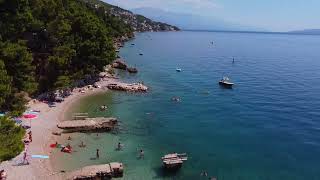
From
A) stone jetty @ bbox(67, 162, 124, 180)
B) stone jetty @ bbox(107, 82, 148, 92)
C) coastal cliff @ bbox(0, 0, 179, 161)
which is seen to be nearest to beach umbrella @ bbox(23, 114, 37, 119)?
coastal cliff @ bbox(0, 0, 179, 161)

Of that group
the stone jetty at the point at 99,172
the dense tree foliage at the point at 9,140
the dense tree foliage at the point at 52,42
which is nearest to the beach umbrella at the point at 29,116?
the dense tree foliage at the point at 52,42

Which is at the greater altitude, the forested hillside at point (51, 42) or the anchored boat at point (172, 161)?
the forested hillside at point (51, 42)

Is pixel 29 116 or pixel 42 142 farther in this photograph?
pixel 29 116

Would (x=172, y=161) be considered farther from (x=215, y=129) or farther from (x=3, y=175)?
(x=3, y=175)

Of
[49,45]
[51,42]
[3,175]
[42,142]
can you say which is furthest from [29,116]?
[49,45]

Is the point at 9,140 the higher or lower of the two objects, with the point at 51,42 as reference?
lower

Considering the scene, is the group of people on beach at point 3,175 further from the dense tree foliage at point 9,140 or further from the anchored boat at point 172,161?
the anchored boat at point 172,161
